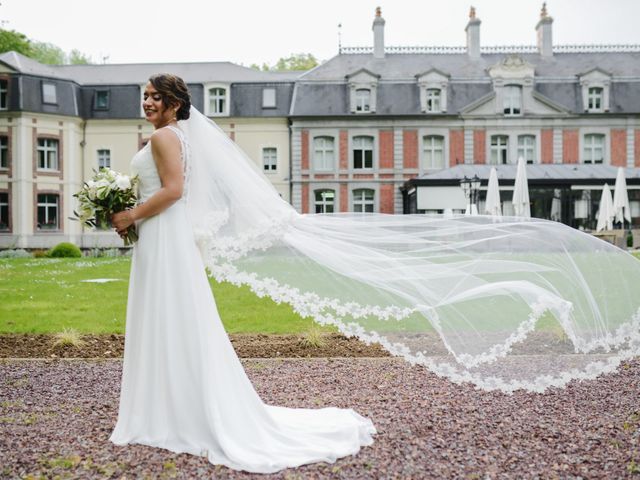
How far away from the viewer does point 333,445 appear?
4.00 meters

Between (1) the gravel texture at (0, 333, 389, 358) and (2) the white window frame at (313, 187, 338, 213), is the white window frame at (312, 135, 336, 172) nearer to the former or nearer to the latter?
(2) the white window frame at (313, 187, 338, 213)

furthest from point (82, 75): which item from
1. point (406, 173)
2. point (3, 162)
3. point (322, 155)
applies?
point (406, 173)

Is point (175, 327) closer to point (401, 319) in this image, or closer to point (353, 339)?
point (401, 319)

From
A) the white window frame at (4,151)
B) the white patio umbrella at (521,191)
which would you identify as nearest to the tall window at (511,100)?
the white patio umbrella at (521,191)

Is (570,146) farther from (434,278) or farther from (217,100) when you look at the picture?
(434,278)

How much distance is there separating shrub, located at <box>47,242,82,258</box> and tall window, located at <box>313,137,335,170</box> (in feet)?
40.5

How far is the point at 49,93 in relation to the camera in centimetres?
3014

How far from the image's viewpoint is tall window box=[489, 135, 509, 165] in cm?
3136

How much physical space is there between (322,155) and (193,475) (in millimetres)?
28691

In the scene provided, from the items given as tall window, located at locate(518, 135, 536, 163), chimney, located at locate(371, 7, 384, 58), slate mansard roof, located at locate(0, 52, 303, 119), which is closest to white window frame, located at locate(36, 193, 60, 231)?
slate mansard roof, located at locate(0, 52, 303, 119)

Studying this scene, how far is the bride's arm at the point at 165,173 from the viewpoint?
3893 mm

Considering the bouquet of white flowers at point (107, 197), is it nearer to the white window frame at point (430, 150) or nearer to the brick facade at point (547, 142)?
the white window frame at point (430, 150)

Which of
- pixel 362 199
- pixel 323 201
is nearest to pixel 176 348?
pixel 323 201

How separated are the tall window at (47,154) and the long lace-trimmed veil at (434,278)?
28.8 meters
